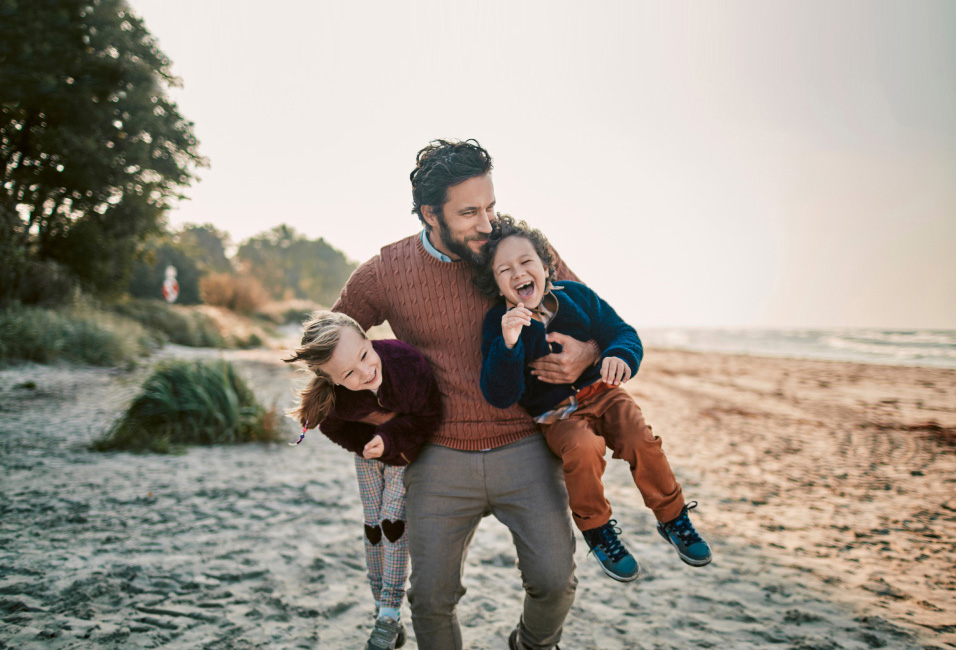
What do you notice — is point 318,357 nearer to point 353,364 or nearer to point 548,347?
point 353,364

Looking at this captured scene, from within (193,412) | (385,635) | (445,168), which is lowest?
(385,635)

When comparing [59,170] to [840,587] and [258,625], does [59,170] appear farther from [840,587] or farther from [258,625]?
[840,587]

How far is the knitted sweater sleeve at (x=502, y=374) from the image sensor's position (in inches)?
86.8

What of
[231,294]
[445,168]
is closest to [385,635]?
[445,168]

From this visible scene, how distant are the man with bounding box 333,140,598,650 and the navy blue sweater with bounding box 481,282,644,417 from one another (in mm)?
75

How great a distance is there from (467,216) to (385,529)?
154 centimetres

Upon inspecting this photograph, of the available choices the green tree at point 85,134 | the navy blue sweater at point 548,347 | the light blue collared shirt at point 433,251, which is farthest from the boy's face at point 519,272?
the green tree at point 85,134

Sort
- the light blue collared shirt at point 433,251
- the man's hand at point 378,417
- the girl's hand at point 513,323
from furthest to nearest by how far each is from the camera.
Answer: the light blue collared shirt at point 433,251, the man's hand at point 378,417, the girl's hand at point 513,323

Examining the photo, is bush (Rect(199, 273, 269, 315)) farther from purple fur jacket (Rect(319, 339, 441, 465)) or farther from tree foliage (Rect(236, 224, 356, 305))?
tree foliage (Rect(236, 224, 356, 305))

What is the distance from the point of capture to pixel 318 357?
2.29 metres

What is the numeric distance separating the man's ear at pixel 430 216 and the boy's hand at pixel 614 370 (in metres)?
1.03

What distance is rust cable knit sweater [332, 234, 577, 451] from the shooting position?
2.42 metres

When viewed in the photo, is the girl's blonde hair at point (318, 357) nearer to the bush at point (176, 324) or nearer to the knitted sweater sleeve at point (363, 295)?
the knitted sweater sleeve at point (363, 295)

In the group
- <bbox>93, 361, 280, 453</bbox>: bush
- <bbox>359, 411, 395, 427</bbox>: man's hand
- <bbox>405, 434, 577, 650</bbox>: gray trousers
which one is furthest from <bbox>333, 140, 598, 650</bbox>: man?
<bbox>93, 361, 280, 453</bbox>: bush
